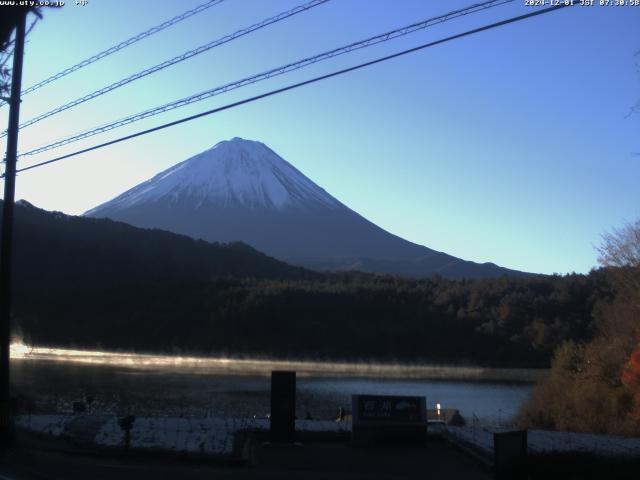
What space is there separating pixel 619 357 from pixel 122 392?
21922mm

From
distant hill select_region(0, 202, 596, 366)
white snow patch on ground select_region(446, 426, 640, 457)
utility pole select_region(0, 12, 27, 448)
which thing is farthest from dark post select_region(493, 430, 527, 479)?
distant hill select_region(0, 202, 596, 366)

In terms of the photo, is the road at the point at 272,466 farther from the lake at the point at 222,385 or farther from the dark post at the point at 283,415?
the lake at the point at 222,385

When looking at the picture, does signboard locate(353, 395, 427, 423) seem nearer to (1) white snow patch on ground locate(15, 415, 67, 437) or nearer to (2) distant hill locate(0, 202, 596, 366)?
(1) white snow patch on ground locate(15, 415, 67, 437)

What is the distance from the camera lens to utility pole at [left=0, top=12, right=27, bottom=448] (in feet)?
51.5

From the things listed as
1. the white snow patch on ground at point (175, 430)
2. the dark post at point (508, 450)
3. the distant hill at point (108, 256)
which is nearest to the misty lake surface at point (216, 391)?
the white snow patch on ground at point (175, 430)

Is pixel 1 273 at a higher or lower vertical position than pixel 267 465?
higher

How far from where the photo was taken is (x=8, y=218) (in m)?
16.2

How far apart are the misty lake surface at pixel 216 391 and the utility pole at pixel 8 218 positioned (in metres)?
10.0

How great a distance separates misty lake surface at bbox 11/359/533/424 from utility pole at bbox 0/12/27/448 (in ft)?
32.8

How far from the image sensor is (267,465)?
48.1 feet

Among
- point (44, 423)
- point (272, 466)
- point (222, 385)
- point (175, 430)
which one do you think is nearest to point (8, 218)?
point (44, 423)

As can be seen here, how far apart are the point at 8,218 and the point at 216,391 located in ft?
83.1

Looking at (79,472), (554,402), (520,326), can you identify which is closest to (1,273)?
(79,472)

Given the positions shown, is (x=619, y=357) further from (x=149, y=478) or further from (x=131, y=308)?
(x=131, y=308)
